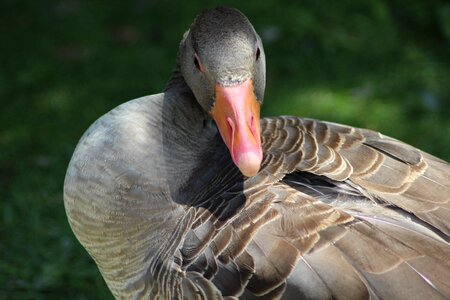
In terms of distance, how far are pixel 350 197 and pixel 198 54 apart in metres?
0.81

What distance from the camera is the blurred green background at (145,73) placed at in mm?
4867

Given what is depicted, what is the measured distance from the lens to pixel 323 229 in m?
2.71

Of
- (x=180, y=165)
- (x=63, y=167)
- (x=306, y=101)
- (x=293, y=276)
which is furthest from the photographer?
(x=306, y=101)

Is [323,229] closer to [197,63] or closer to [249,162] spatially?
[249,162]

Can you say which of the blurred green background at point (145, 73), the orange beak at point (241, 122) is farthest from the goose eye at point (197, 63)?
the blurred green background at point (145, 73)

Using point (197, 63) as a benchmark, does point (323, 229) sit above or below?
below

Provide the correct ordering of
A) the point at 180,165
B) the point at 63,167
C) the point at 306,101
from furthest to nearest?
1. the point at 306,101
2. the point at 63,167
3. the point at 180,165

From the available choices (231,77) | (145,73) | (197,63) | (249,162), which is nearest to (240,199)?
(249,162)

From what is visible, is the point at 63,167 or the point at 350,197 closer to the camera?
the point at 350,197

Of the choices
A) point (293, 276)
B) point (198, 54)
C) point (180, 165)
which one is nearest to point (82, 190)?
point (180, 165)

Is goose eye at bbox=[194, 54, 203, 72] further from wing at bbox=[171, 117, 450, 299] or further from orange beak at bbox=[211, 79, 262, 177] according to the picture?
wing at bbox=[171, 117, 450, 299]

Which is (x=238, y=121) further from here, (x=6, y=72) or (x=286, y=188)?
(x=6, y=72)

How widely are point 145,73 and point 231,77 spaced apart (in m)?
3.45

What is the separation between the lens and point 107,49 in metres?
6.53
